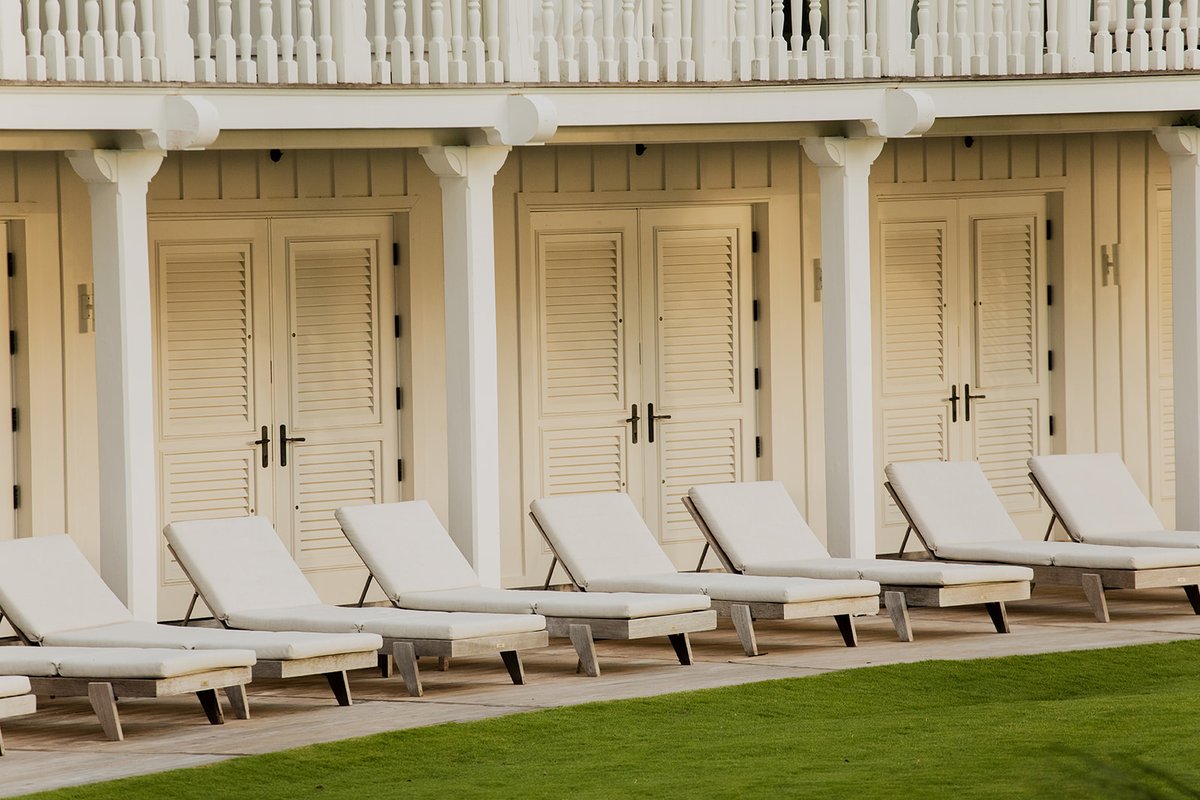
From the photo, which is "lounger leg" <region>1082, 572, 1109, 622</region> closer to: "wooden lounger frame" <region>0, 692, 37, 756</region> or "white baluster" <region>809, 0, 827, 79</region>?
"white baluster" <region>809, 0, 827, 79</region>

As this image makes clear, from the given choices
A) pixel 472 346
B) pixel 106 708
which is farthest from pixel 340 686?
pixel 472 346

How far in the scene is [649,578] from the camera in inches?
449

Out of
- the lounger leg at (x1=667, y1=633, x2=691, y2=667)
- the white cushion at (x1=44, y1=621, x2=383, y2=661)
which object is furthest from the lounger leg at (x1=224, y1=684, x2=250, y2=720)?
the lounger leg at (x1=667, y1=633, x2=691, y2=667)

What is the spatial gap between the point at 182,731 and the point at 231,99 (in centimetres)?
332

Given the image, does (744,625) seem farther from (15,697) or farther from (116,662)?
(15,697)

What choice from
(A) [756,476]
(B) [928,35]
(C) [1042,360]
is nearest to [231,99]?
(B) [928,35]

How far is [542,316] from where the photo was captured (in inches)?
550

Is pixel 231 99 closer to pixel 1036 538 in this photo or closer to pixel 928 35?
pixel 928 35

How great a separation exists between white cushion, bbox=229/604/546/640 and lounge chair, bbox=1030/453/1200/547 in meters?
4.26

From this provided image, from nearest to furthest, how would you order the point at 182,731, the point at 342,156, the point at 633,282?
1. the point at 182,731
2. the point at 342,156
3. the point at 633,282

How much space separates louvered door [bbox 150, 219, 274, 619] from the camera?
12.7 m

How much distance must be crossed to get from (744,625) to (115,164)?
153 inches

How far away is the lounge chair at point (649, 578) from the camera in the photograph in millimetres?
10992

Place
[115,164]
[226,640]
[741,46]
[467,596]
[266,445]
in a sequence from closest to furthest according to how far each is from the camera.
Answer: [226,640] → [115,164] → [467,596] → [741,46] → [266,445]
